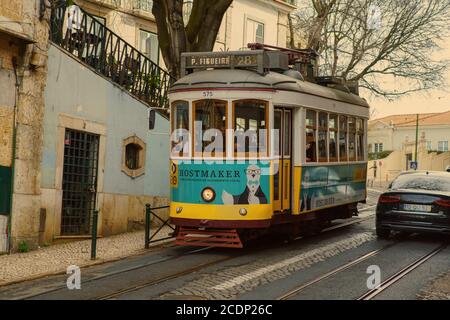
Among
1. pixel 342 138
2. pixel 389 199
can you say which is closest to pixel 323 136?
pixel 342 138

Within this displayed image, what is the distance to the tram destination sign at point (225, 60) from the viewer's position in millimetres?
11383

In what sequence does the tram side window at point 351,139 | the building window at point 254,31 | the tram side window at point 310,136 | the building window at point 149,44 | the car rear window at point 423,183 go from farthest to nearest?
the building window at point 254,31, the building window at point 149,44, the tram side window at point 351,139, the car rear window at point 423,183, the tram side window at point 310,136

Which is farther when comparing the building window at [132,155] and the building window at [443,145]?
the building window at [443,145]

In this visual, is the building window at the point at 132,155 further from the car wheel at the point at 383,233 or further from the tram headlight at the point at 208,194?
the car wheel at the point at 383,233

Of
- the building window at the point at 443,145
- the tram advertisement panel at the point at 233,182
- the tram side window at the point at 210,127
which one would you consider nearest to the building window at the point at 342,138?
the tram advertisement panel at the point at 233,182

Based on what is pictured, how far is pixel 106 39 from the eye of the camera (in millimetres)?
15234

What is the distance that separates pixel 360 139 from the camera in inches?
611

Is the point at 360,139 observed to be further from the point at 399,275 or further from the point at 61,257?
the point at 61,257

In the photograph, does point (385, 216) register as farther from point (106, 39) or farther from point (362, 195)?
point (106, 39)

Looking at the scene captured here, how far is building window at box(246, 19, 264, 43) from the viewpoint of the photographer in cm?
3198

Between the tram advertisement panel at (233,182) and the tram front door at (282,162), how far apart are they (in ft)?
1.10

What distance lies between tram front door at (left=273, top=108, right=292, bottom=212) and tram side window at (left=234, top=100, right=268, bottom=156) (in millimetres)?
298

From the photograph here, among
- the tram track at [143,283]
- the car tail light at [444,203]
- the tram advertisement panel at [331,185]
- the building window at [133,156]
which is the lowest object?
the tram track at [143,283]
